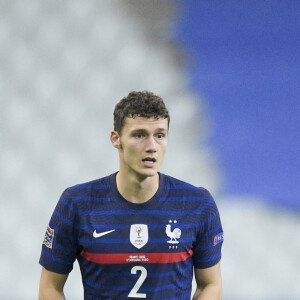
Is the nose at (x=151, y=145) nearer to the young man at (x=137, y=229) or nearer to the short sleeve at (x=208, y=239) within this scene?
the young man at (x=137, y=229)

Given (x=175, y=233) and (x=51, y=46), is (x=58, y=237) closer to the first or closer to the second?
(x=175, y=233)

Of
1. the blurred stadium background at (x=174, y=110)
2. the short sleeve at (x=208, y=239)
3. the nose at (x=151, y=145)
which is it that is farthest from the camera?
the blurred stadium background at (x=174, y=110)

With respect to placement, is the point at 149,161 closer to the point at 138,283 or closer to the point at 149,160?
the point at 149,160

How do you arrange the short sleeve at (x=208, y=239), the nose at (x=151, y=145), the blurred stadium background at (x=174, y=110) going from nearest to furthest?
the nose at (x=151, y=145)
the short sleeve at (x=208, y=239)
the blurred stadium background at (x=174, y=110)

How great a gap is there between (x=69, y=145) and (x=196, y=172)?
23.9 inches

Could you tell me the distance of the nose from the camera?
5.66 feet

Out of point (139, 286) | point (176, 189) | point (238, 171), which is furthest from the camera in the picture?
point (238, 171)

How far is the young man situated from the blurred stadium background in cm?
120

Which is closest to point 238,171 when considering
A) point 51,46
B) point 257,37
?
point 257,37

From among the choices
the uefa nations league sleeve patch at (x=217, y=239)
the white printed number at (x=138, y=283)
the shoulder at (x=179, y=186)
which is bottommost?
the white printed number at (x=138, y=283)

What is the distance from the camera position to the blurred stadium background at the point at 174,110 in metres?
3.08

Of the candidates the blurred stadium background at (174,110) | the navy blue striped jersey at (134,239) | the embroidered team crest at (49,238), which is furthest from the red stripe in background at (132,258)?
the blurred stadium background at (174,110)

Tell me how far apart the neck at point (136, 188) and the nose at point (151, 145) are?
0.35 ft

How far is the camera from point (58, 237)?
72.0 inches
